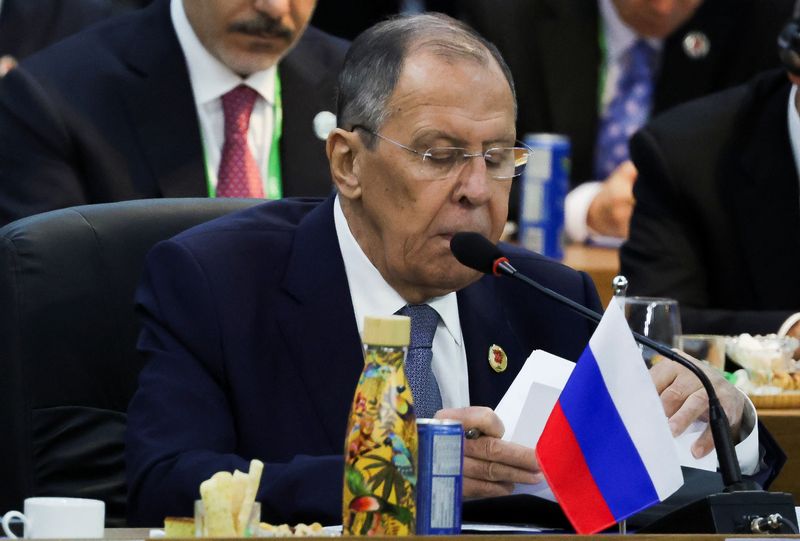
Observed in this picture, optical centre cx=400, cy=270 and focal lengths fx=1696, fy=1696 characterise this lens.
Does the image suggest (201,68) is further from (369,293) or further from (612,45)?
(612,45)

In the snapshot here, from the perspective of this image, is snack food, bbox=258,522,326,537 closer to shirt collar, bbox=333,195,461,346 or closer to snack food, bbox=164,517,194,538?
snack food, bbox=164,517,194,538

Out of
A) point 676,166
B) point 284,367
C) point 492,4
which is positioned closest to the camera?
point 284,367

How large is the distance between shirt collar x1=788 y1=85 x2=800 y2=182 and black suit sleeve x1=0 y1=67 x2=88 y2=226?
1809 mm

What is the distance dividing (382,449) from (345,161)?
966 mm

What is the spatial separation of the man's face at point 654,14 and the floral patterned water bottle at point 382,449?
13.6 ft

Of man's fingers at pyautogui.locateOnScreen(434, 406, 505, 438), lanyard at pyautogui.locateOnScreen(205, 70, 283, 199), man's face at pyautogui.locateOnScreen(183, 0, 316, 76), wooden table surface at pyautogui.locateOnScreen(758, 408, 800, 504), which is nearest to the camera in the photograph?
man's fingers at pyautogui.locateOnScreen(434, 406, 505, 438)

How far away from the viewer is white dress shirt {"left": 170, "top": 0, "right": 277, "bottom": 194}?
4219 millimetres

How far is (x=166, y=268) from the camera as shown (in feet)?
8.87

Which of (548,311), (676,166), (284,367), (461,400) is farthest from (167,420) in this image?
(676,166)

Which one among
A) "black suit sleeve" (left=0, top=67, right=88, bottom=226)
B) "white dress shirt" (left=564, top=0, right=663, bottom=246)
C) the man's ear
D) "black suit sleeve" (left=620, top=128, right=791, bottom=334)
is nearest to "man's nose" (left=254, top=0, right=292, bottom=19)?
"black suit sleeve" (left=0, top=67, right=88, bottom=226)

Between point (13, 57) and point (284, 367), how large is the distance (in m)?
2.54

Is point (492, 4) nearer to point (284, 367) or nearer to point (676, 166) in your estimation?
point (676, 166)

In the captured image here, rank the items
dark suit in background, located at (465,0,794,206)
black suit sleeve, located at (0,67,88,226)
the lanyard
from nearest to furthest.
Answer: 1. black suit sleeve, located at (0,67,88,226)
2. the lanyard
3. dark suit in background, located at (465,0,794,206)

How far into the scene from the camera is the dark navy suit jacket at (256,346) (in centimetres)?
250
